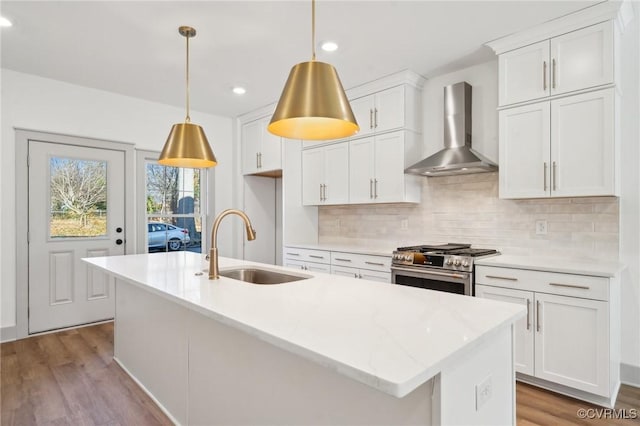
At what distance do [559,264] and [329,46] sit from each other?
2444mm

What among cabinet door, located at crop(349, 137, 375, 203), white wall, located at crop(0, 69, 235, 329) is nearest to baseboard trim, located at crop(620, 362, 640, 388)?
cabinet door, located at crop(349, 137, 375, 203)

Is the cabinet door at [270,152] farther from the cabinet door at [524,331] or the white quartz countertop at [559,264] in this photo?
the cabinet door at [524,331]

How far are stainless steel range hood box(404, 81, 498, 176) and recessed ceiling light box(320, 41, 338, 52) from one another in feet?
3.87

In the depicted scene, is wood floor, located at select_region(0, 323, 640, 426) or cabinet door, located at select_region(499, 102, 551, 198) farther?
cabinet door, located at select_region(499, 102, 551, 198)

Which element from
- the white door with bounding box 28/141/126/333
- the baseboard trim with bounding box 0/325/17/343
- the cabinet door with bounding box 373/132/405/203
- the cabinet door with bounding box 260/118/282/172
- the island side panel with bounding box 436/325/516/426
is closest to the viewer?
the island side panel with bounding box 436/325/516/426

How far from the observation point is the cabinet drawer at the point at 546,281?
2348 millimetres

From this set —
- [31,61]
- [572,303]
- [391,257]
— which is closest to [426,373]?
[572,303]

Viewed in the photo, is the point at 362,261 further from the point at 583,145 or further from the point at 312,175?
the point at 583,145

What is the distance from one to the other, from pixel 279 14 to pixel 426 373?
2.61 meters

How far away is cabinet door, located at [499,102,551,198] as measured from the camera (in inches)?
111

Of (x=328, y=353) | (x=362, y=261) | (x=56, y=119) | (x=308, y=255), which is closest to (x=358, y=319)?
(x=328, y=353)

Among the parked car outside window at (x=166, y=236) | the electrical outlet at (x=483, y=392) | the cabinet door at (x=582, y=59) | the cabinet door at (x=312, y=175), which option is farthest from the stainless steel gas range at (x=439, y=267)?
the parked car outside window at (x=166, y=236)

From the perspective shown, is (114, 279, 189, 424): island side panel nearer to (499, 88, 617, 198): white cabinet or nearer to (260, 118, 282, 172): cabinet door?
(260, 118, 282, 172): cabinet door

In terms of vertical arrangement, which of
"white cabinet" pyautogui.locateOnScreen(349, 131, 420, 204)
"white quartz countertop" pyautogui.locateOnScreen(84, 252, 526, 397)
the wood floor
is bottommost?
the wood floor
